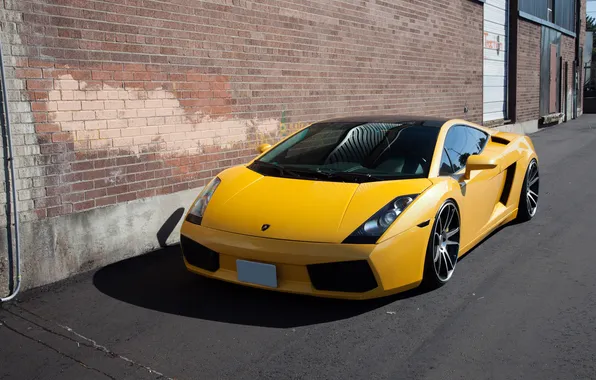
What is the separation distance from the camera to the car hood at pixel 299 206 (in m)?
3.89

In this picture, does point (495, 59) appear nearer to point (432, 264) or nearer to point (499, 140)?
point (499, 140)

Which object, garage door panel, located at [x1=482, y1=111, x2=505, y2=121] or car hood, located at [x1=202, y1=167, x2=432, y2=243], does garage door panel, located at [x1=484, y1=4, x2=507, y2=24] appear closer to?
garage door panel, located at [x1=482, y1=111, x2=505, y2=121]

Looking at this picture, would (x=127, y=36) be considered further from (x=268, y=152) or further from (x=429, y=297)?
(x=429, y=297)

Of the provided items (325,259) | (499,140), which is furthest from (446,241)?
(499,140)

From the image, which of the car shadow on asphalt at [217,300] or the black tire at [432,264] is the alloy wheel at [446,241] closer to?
the black tire at [432,264]

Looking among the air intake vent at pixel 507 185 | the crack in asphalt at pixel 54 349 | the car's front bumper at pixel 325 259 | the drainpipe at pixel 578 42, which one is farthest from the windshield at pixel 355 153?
the drainpipe at pixel 578 42

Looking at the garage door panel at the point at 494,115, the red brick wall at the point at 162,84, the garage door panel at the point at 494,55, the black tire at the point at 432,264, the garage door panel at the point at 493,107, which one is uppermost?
the garage door panel at the point at 494,55

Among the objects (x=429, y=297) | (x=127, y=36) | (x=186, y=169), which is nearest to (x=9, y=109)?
(x=127, y=36)

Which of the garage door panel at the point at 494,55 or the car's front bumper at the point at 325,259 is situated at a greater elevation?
the garage door panel at the point at 494,55

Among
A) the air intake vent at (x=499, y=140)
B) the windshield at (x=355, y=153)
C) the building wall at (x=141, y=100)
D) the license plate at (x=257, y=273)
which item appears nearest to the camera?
the license plate at (x=257, y=273)

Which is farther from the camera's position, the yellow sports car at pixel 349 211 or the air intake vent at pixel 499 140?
the air intake vent at pixel 499 140

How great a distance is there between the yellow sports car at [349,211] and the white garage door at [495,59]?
11.0 meters

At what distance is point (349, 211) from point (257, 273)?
2.41 ft

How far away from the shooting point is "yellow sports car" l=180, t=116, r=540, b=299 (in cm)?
383
